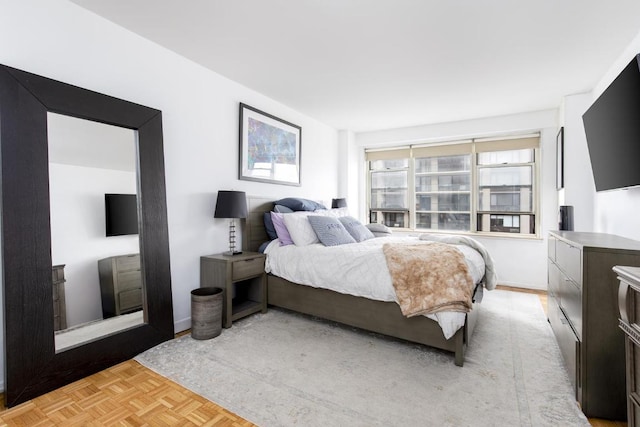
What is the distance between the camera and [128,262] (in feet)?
7.71

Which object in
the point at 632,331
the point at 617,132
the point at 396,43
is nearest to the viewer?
the point at 632,331

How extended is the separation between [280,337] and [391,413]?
120 cm

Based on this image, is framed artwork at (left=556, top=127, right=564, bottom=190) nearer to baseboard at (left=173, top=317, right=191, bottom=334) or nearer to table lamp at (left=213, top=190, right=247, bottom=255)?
table lamp at (left=213, top=190, right=247, bottom=255)

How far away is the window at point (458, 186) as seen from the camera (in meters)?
4.53

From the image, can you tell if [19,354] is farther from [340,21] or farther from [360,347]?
[340,21]

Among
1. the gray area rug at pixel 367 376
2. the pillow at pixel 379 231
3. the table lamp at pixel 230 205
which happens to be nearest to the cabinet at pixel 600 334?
the gray area rug at pixel 367 376

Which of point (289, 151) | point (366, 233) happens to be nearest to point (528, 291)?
point (366, 233)

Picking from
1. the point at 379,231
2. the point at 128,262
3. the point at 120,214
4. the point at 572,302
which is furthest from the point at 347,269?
the point at 120,214

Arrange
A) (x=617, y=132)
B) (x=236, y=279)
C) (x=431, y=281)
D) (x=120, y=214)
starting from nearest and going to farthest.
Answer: (x=617, y=132), (x=431, y=281), (x=120, y=214), (x=236, y=279)

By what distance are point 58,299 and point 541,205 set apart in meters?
5.39

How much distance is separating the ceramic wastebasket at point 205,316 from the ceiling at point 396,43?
2.14 metres

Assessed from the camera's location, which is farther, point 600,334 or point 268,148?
point 268,148

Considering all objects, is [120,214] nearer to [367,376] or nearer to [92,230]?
[92,230]

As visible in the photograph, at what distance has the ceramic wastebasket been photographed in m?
2.52
